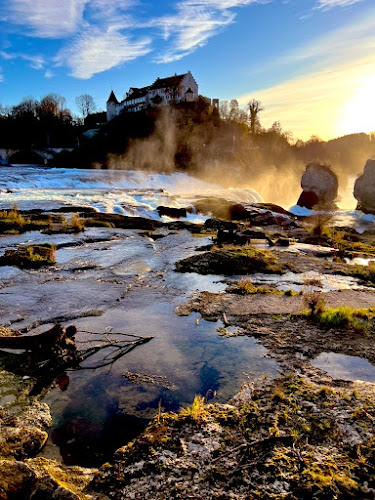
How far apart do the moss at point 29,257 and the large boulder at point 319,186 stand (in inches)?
1484

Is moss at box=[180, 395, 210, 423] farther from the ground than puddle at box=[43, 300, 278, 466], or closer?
farther from the ground

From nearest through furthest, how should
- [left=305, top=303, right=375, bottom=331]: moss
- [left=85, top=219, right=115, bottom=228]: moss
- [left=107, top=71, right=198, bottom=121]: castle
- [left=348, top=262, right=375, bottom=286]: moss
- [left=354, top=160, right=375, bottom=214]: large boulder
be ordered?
[left=305, top=303, right=375, bottom=331]: moss
[left=348, top=262, right=375, bottom=286]: moss
[left=85, top=219, right=115, bottom=228]: moss
[left=354, top=160, right=375, bottom=214]: large boulder
[left=107, top=71, right=198, bottom=121]: castle

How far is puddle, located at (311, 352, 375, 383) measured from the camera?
5043 mm

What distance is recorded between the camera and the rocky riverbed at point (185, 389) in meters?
3.24

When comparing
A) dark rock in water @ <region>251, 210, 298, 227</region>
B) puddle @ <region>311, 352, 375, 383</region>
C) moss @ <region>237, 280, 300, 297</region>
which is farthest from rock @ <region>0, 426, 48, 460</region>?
dark rock in water @ <region>251, 210, 298, 227</region>

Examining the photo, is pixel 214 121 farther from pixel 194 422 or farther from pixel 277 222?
pixel 194 422

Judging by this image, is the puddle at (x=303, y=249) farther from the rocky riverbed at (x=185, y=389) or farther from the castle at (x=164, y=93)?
the castle at (x=164, y=93)

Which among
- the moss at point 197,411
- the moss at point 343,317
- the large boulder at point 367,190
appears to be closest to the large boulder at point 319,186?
A: the large boulder at point 367,190

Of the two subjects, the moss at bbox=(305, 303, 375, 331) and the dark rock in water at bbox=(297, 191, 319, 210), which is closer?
the moss at bbox=(305, 303, 375, 331)

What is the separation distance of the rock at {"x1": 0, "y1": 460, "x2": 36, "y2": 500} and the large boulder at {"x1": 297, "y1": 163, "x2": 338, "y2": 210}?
144 feet

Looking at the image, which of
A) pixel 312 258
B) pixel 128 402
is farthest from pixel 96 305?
pixel 312 258

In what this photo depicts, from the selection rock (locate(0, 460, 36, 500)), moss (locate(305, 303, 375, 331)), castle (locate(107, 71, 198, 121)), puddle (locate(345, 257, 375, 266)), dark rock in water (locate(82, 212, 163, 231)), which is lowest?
puddle (locate(345, 257, 375, 266))

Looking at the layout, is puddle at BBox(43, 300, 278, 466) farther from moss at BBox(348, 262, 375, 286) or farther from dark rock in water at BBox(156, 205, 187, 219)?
dark rock in water at BBox(156, 205, 187, 219)

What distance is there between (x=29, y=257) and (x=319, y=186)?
131 ft
